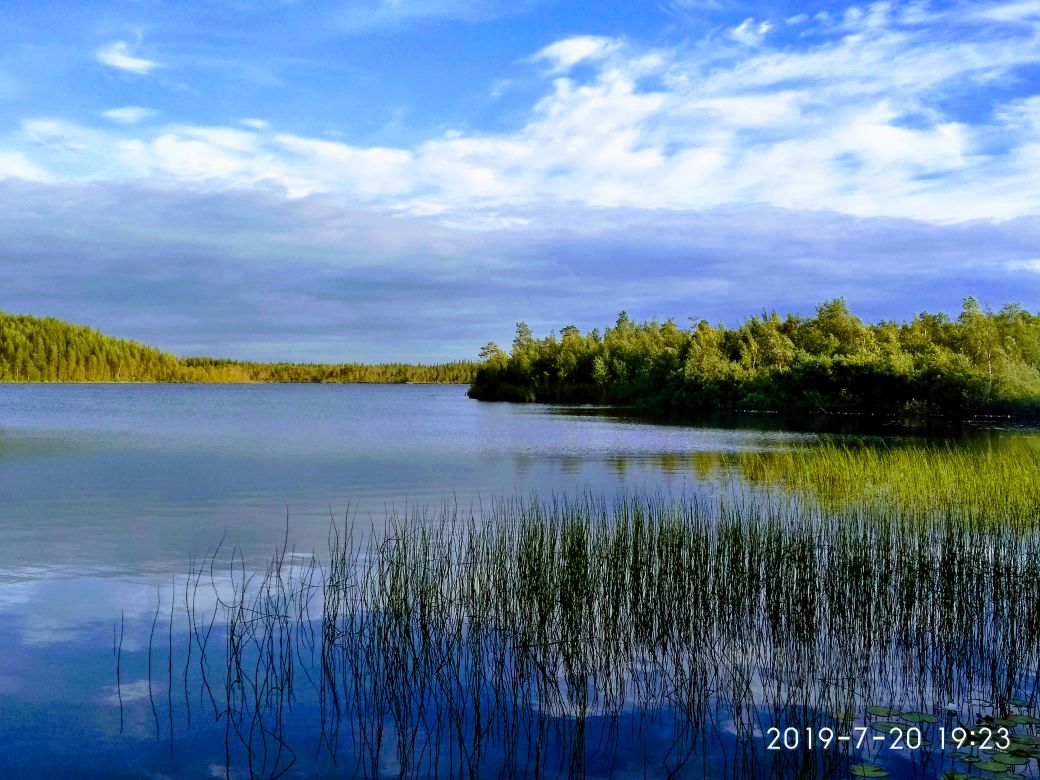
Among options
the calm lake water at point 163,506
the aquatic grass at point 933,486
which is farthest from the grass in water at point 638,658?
the aquatic grass at point 933,486

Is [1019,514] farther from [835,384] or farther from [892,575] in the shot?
[835,384]

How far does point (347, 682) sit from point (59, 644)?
2.95 metres

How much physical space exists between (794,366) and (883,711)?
1920 inches

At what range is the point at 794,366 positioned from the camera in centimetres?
5181

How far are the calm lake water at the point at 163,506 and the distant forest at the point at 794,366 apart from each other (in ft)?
40.7

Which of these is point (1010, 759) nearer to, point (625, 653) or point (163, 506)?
point (625, 653)

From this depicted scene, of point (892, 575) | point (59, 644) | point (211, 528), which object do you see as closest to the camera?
point (59, 644)

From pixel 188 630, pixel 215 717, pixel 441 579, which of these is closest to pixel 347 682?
pixel 215 717

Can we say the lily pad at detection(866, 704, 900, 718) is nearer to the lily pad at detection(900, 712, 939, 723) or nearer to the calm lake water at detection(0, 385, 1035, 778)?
the lily pad at detection(900, 712, 939, 723)

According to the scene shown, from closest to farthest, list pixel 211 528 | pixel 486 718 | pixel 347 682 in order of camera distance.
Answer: pixel 486 718
pixel 347 682
pixel 211 528

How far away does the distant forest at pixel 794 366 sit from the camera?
138 feet

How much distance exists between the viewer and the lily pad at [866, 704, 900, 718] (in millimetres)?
5246

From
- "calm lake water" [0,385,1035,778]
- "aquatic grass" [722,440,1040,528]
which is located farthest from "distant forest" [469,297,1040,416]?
"aquatic grass" [722,440,1040,528]

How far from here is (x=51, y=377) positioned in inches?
5556
